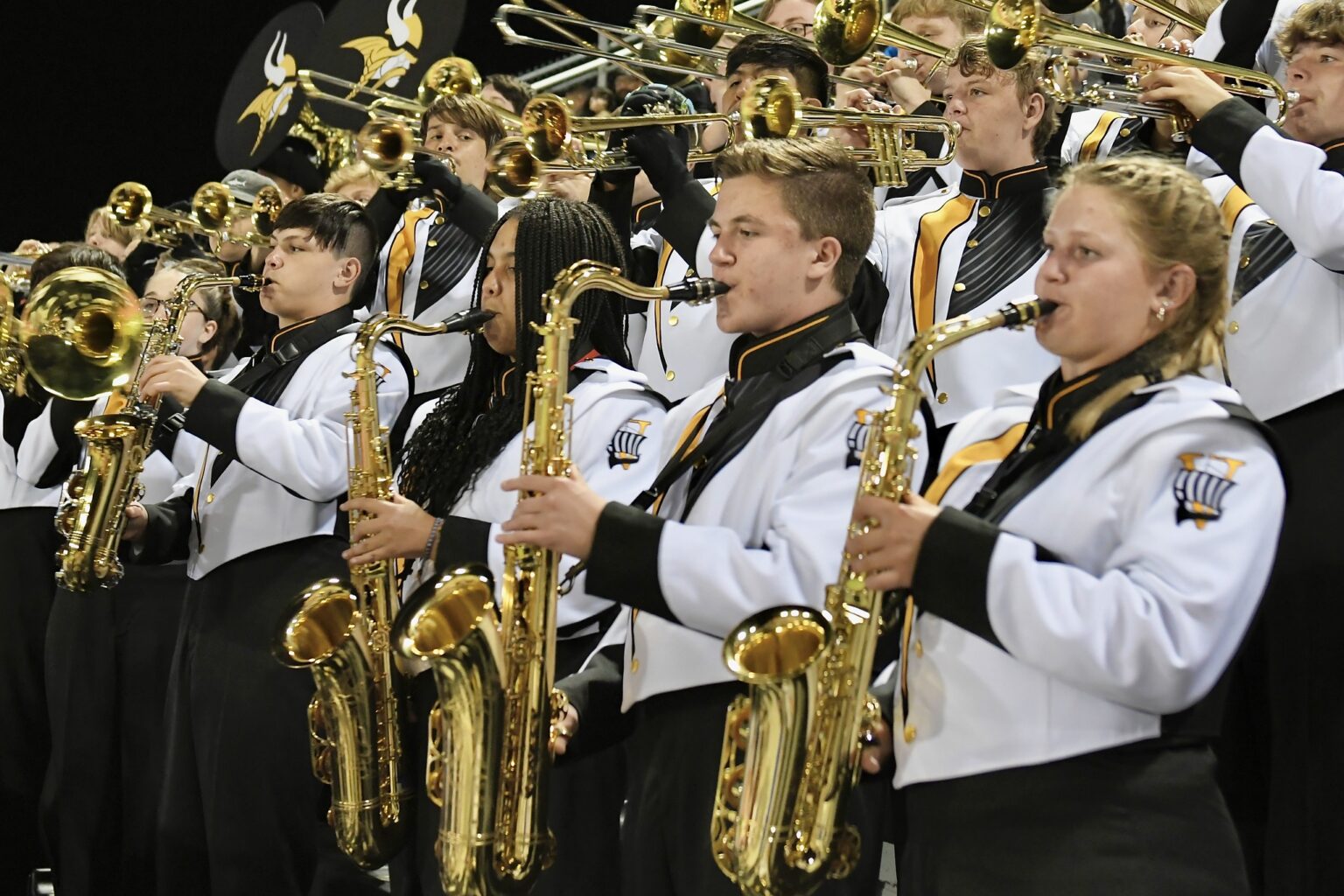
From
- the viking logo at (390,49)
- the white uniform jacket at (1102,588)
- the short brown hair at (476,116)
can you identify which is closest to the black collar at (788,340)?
the white uniform jacket at (1102,588)

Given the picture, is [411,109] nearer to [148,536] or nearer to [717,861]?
[148,536]

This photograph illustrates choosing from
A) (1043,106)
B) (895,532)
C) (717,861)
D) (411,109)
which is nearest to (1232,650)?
(895,532)

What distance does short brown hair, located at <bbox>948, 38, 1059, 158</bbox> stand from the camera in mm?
3818

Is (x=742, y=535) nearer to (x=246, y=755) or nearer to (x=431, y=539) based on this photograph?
(x=431, y=539)

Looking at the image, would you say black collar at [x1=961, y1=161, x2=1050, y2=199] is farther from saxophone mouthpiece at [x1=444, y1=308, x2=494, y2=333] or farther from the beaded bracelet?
the beaded bracelet

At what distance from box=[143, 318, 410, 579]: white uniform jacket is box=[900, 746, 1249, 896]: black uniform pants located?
6.86 feet

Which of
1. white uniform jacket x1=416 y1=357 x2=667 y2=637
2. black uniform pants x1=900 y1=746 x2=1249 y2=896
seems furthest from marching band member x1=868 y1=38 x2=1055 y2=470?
black uniform pants x1=900 y1=746 x2=1249 y2=896

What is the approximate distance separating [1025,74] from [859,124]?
2.02 feet

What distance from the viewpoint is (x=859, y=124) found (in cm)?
436

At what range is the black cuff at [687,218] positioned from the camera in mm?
3973

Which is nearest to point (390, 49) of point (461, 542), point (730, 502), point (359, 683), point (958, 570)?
point (359, 683)

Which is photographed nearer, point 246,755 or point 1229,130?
point 1229,130

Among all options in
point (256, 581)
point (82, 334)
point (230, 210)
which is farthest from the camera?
point (230, 210)

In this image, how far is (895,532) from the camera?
7.92 feet
